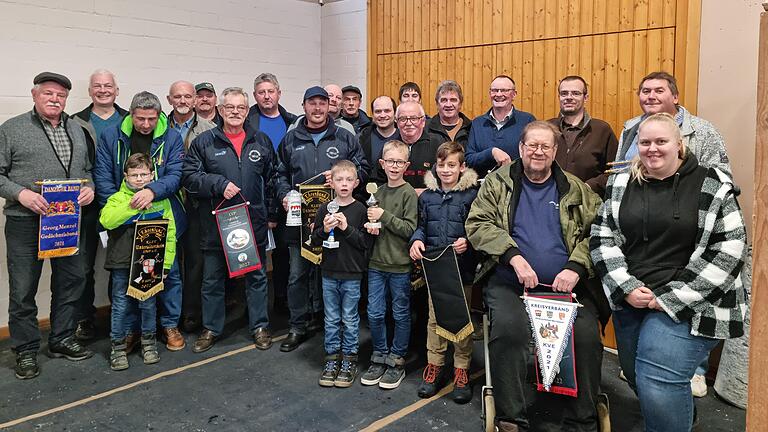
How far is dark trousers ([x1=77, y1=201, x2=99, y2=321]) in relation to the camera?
161 inches

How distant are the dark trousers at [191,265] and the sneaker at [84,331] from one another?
0.63 meters

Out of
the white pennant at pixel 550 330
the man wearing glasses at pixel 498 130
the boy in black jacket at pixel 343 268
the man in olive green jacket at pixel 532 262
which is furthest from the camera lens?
the man wearing glasses at pixel 498 130

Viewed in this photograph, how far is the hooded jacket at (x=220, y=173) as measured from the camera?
3.96 m

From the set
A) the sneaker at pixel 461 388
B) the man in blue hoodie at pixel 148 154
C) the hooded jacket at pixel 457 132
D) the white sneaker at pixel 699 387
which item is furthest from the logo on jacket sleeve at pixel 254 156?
the white sneaker at pixel 699 387

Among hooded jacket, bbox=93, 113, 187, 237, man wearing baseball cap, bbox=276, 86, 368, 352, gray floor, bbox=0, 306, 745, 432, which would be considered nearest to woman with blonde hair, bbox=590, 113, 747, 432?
gray floor, bbox=0, 306, 745, 432

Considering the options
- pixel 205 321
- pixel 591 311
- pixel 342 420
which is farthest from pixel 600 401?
pixel 205 321

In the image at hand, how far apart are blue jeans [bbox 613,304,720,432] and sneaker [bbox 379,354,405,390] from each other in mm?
1417

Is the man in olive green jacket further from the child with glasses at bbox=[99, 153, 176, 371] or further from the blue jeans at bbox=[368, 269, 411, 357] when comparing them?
the child with glasses at bbox=[99, 153, 176, 371]

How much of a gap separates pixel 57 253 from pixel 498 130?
9.35ft

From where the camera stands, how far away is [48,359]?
157 inches

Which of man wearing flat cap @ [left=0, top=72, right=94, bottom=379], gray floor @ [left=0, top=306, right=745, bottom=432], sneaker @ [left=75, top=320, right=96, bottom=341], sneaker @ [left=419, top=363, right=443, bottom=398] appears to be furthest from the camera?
sneaker @ [left=75, top=320, right=96, bottom=341]

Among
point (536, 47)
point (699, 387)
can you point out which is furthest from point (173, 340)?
point (536, 47)

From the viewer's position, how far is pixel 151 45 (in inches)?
205

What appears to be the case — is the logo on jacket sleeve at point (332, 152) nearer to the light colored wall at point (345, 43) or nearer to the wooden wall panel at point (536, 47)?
the wooden wall panel at point (536, 47)
